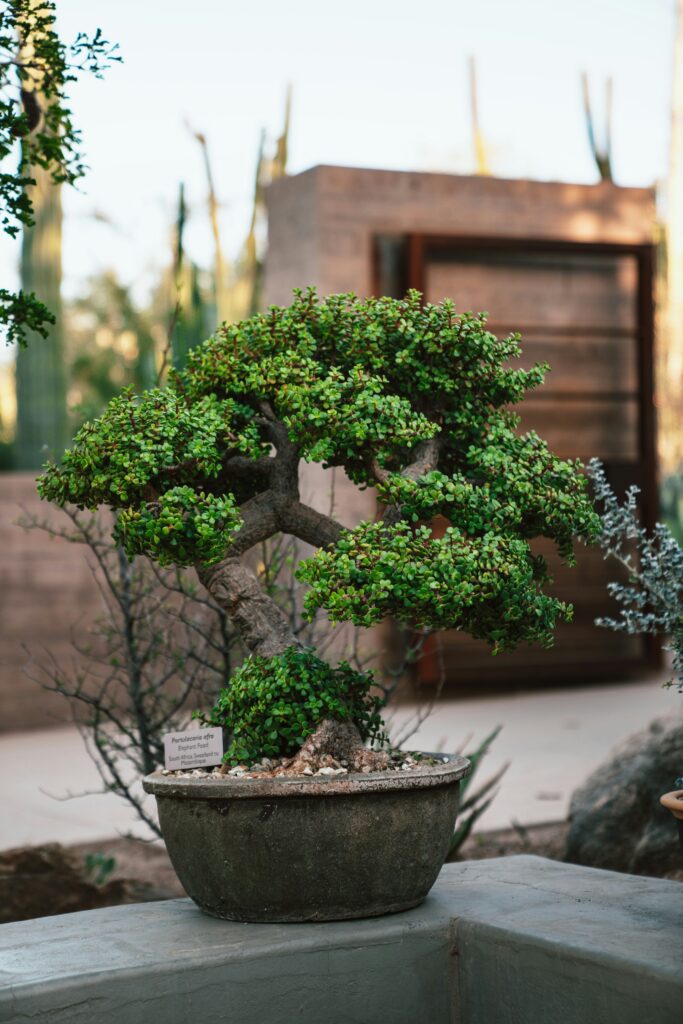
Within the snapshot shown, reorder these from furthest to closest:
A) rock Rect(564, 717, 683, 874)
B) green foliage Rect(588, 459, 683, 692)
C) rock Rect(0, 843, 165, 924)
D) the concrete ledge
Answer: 1. rock Rect(0, 843, 165, 924)
2. rock Rect(564, 717, 683, 874)
3. green foliage Rect(588, 459, 683, 692)
4. the concrete ledge

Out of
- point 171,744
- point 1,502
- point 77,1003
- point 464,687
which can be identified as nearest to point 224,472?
point 171,744

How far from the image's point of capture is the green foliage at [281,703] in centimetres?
312

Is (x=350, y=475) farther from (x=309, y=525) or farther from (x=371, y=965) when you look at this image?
(x=371, y=965)

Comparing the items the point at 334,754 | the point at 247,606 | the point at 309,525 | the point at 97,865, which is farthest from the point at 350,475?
the point at 97,865

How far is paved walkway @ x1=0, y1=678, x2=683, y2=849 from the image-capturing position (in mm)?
5988

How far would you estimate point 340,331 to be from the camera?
11.2 ft

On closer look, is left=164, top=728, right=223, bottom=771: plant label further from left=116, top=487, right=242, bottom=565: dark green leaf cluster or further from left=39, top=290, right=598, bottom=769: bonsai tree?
left=116, top=487, right=242, bottom=565: dark green leaf cluster

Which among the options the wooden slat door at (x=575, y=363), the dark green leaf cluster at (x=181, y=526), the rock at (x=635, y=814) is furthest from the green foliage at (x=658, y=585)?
the wooden slat door at (x=575, y=363)

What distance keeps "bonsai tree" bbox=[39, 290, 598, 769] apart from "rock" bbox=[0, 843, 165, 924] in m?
1.64

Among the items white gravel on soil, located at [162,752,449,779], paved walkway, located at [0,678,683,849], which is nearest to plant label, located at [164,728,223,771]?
white gravel on soil, located at [162,752,449,779]

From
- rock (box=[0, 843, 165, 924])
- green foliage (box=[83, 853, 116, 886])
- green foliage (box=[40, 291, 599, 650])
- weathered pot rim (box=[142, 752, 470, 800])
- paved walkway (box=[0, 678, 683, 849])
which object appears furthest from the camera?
paved walkway (box=[0, 678, 683, 849])

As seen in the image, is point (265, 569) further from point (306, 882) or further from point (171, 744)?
point (306, 882)

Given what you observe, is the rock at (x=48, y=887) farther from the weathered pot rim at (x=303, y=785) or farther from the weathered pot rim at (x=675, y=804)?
the weathered pot rim at (x=675, y=804)

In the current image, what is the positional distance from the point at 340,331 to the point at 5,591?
6527 millimetres
